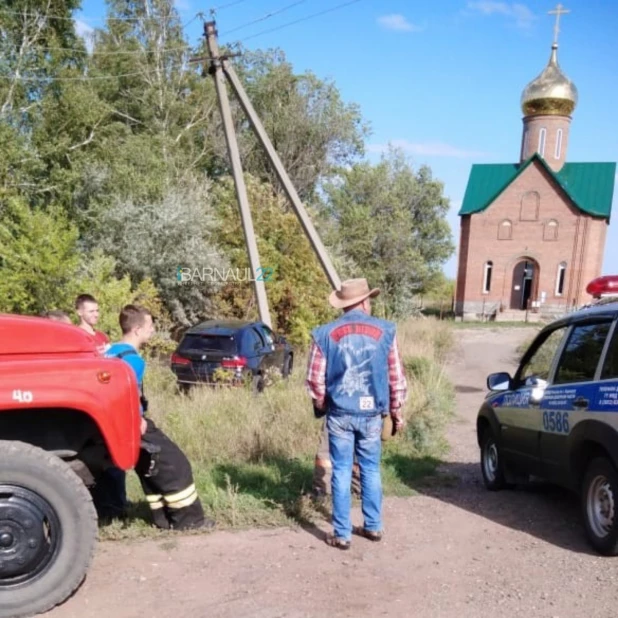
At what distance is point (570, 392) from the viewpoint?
4.33 meters

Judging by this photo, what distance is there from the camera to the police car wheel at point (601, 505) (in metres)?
3.80

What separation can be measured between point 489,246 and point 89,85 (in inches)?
971

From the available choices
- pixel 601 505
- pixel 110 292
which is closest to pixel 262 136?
Answer: pixel 110 292

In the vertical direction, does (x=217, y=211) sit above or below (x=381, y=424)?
above

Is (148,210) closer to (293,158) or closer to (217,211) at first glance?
(217,211)

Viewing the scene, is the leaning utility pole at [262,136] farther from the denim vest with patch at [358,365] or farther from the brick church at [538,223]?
the brick church at [538,223]

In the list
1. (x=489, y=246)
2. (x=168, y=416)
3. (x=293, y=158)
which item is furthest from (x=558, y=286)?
(x=168, y=416)

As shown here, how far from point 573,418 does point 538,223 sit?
112ft

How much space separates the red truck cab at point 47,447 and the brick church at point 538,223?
34.3 meters

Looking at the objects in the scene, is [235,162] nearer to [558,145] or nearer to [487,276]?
[487,276]

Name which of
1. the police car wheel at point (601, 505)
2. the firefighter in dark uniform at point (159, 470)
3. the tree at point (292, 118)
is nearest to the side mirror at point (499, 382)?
the police car wheel at point (601, 505)

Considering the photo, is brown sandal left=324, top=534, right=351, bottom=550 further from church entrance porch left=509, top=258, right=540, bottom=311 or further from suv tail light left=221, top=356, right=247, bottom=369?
church entrance porch left=509, top=258, right=540, bottom=311

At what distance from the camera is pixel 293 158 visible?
108 ft

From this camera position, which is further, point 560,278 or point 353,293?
point 560,278
